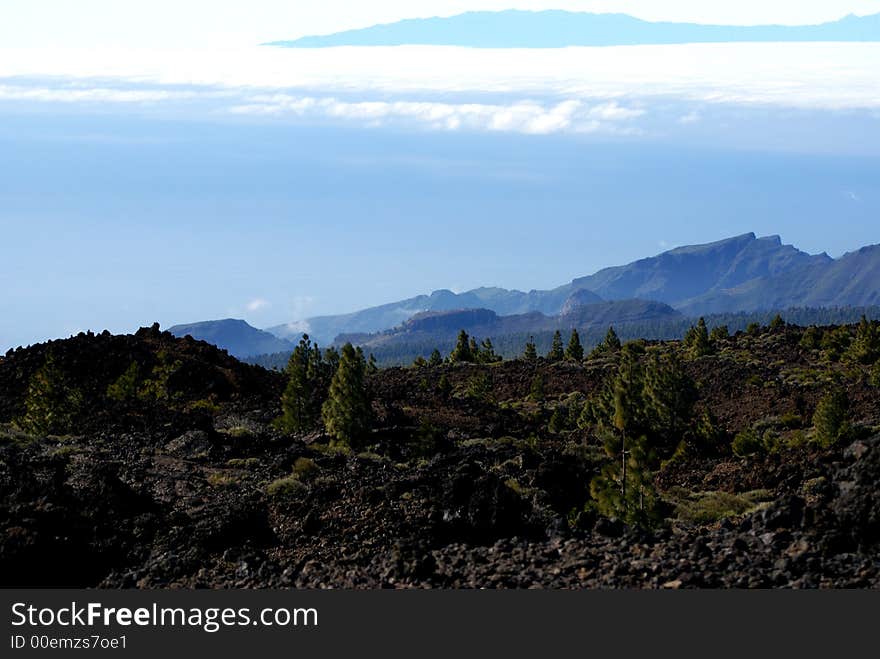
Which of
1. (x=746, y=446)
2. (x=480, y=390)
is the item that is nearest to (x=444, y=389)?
(x=480, y=390)

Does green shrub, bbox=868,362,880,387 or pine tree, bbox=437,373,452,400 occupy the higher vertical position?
green shrub, bbox=868,362,880,387

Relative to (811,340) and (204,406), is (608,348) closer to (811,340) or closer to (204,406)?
(811,340)

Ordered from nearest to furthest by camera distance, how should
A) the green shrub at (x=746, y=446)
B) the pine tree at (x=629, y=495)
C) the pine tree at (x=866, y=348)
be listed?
the pine tree at (x=629, y=495), the green shrub at (x=746, y=446), the pine tree at (x=866, y=348)

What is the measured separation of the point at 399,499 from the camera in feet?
107

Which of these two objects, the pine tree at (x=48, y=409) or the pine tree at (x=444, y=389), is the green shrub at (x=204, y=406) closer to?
the pine tree at (x=48, y=409)

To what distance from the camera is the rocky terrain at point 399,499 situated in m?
22.2

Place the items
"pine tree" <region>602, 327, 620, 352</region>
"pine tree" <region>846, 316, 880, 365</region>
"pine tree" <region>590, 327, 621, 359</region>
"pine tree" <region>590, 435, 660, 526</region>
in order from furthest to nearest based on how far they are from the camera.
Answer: "pine tree" <region>602, 327, 620, 352</region> < "pine tree" <region>590, 327, 621, 359</region> < "pine tree" <region>846, 316, 880, 365</region> < "pine tree" <region>590, 435, 660, 526</region>

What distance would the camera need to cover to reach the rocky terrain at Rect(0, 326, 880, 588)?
22.2 meters

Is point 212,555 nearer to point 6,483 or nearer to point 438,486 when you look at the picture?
point 438,486

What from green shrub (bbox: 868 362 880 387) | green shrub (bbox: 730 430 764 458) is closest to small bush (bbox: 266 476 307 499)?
green shrub (bbox: 730 430 764 458)

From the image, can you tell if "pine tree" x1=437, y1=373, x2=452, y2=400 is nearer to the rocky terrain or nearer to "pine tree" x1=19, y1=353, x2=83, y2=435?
the rocky terrain

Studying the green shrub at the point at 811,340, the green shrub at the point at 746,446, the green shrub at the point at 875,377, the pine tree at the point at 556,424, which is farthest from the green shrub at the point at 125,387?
the green shrub at the point at 811,340

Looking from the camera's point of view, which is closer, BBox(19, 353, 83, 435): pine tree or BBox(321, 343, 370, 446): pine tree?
BBox(321, 343, 370, 446): pine tree

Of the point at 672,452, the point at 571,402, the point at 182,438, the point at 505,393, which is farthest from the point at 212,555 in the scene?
the point at 505,393
